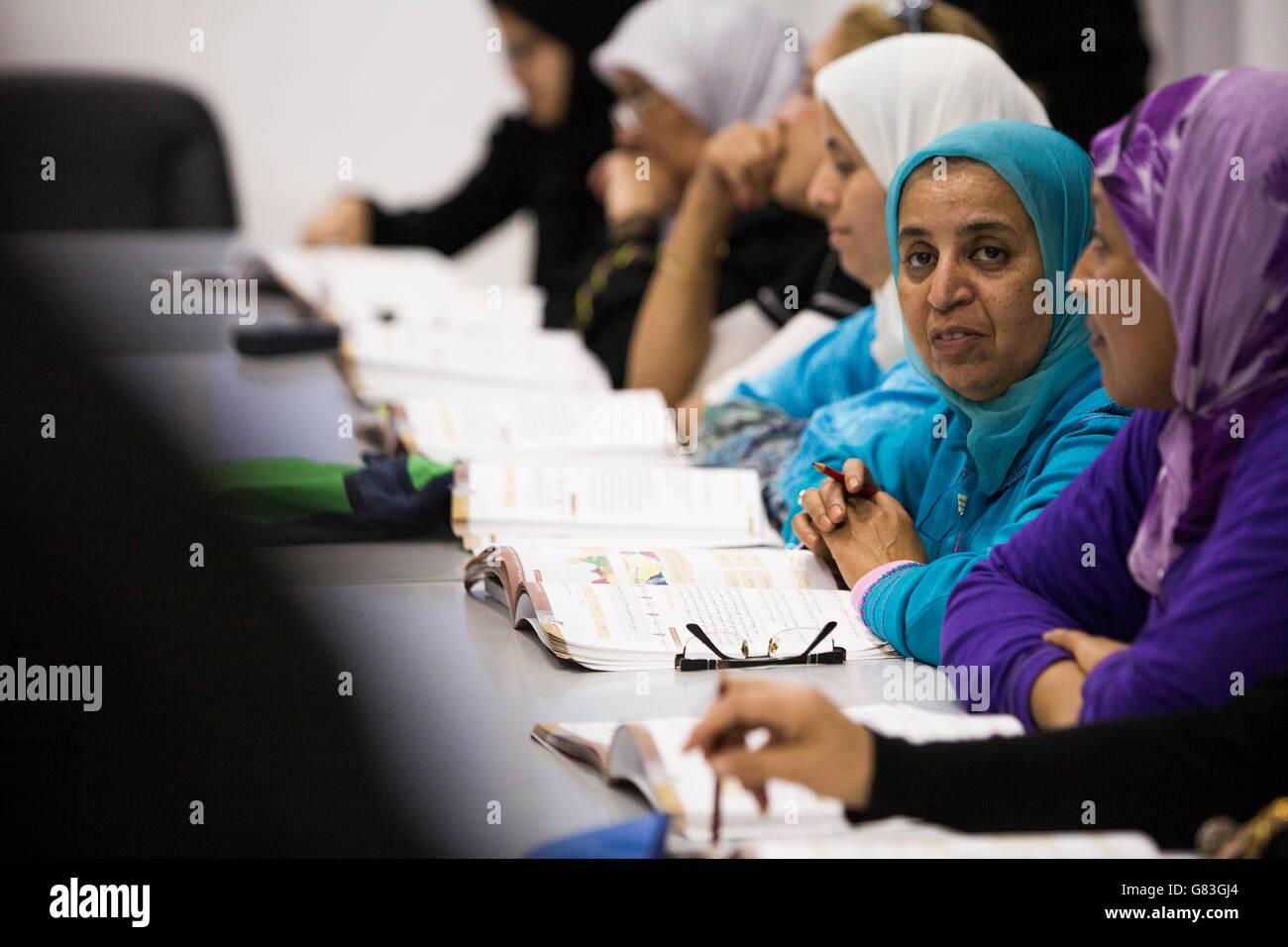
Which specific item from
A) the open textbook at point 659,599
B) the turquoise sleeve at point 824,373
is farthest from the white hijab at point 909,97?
the open textbook at point 659,599

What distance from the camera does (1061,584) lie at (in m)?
0.99

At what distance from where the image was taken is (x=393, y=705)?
104cm

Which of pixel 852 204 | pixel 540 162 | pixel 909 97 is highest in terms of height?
pixel 540 162

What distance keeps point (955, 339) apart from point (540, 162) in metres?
2.63

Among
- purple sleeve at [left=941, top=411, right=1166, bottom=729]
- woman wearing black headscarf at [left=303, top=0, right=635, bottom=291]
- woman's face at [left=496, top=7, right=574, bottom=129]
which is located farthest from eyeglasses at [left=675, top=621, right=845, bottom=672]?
woman's face at [left=496, top=7, right=574, bottom=129]

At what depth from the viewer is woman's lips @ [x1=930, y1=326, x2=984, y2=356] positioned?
45.6 inches

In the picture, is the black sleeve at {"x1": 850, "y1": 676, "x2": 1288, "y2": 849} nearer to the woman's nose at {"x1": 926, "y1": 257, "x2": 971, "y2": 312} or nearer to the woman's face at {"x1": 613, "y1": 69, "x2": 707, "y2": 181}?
the woman's nose at {"x1": 926, "y1": 257, "x2": 971, "y2": 312}

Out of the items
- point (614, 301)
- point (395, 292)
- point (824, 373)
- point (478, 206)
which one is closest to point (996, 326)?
point (824, 373)

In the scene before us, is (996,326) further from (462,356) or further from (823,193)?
(462,356)

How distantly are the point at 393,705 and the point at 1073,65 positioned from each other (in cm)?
213

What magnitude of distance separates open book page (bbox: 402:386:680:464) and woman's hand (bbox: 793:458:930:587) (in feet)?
1.60

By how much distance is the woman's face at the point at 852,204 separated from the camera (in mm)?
1526
